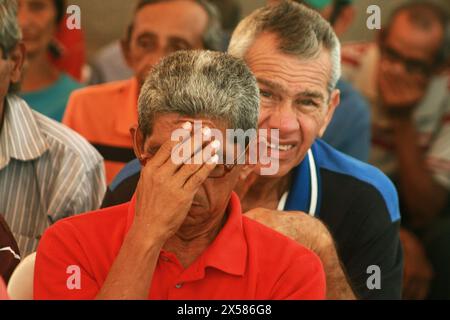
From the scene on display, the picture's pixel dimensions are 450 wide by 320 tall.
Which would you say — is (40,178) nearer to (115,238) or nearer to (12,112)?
(12,112)

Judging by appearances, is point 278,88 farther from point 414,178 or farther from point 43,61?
point 414,178

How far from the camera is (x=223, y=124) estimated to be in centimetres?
139

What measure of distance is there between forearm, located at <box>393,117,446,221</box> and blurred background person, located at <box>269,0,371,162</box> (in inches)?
9.2

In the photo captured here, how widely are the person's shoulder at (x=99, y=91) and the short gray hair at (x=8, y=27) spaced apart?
0.26 meters

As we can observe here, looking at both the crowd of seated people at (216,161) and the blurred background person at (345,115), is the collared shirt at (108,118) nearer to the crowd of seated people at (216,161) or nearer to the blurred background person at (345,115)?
the crowd of seated people at (216,161)

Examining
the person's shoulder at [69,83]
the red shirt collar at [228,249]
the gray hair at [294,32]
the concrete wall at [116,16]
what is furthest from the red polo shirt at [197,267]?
the person's shoulder at [69,83]

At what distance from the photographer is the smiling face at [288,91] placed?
1.67m

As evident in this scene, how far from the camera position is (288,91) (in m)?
1.67

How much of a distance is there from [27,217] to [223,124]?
44cm

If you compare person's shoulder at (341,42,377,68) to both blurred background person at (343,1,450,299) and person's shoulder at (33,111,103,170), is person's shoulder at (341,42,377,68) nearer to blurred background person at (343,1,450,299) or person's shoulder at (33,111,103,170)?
blurred background person at (343,1,450,299)

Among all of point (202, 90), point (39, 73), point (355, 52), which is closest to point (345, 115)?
point (355, 52)

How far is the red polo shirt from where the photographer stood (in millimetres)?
1436

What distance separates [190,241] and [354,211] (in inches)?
14.8

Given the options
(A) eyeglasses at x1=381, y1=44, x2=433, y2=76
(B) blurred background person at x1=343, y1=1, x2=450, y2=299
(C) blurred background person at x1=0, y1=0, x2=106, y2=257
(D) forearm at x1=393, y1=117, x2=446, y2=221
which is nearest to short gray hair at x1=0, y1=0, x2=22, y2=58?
(C) blurred background person at x1=0, y1=0, x2=106, y2=257
